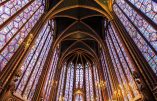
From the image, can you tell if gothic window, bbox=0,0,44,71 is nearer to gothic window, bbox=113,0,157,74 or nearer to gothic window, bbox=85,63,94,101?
gothic window, bbox=113,0,157,74

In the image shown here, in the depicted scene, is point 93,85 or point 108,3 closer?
point 108,3

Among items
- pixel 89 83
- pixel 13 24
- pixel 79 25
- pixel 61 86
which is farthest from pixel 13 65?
pixel 89 83

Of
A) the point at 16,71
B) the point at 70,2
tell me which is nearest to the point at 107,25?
the point at 70,2

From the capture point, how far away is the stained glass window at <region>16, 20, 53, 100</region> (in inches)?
387

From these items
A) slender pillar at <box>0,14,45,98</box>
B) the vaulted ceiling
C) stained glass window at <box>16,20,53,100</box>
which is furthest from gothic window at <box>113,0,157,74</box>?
stained glass window at <box>16,20,53,100</box>

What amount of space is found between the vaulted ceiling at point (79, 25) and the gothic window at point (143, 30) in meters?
3.82

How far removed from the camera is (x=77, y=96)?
19.2 meters

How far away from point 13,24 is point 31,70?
3.58 meters

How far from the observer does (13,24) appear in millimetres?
8992

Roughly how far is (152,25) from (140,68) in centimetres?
226

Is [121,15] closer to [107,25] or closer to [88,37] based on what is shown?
[107,25]

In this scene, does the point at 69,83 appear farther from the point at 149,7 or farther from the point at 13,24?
the point at 149,7

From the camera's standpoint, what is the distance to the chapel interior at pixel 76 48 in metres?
7.89

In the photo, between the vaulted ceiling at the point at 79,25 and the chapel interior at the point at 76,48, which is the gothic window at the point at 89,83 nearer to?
the chapel interior at the point at 76,48
